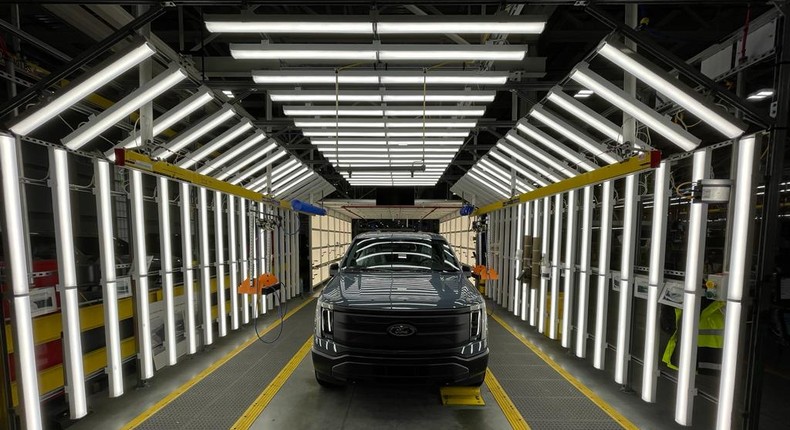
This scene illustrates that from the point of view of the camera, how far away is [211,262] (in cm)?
616

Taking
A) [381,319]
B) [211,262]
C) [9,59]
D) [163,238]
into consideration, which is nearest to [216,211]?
[211,262]

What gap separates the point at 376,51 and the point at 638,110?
8.56 feet

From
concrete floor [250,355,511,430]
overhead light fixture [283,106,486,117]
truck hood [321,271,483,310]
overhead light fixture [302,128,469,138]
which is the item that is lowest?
concrete floor [250,355,511,430]

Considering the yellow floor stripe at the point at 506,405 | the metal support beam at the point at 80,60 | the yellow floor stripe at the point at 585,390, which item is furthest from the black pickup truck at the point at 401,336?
the metal support beam at the point at 80,60

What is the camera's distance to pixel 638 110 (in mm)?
3475

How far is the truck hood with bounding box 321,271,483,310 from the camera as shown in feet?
11.6

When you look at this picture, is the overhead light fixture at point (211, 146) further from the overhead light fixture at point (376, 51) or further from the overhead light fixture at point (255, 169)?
the overhead light fixture at point (376, 51)

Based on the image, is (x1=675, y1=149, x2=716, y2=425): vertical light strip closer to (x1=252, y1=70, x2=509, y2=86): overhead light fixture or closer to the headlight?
(x1=252, y1=70, x2=509, y2=86): overhead light fixture

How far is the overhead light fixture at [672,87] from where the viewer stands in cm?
291

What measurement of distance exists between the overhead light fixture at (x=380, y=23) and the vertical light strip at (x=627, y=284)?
2.41m

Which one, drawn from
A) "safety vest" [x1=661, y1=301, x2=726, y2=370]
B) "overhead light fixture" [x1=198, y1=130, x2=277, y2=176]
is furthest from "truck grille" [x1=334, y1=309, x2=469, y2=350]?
"overhead light fixture" [x1=198, y1=130, x2=277, y2=176]

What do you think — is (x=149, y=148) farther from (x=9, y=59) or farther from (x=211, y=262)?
(x=211, y=262)

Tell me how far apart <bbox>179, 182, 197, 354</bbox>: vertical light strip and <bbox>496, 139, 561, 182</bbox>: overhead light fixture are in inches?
195

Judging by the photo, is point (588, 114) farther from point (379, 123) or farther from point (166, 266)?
point (166, 266)
